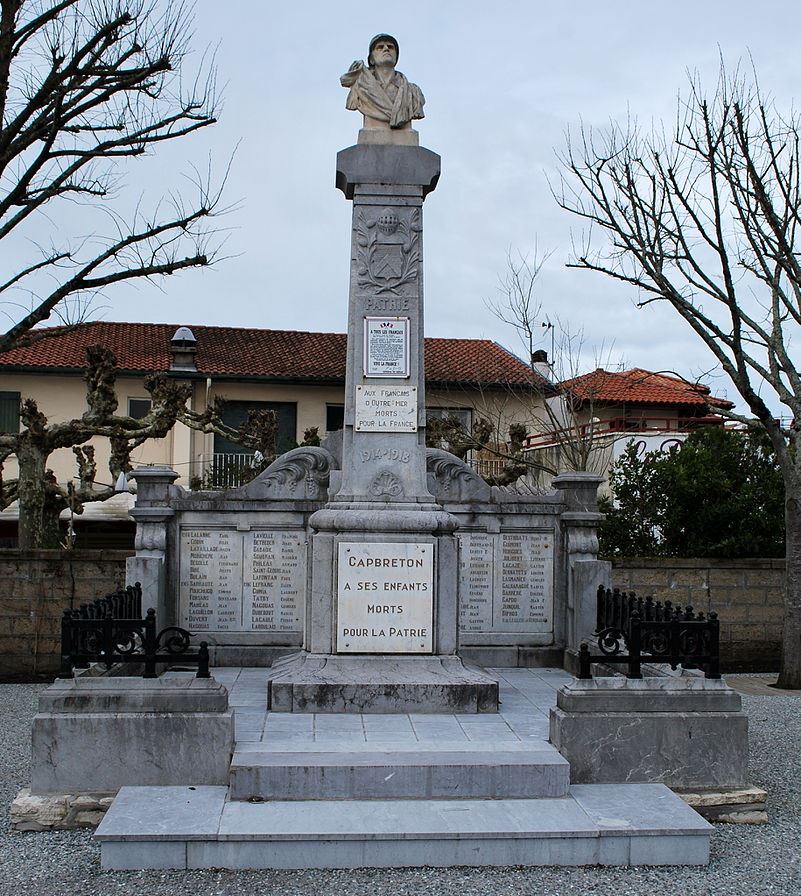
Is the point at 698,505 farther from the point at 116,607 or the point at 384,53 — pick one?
the point at 116,607

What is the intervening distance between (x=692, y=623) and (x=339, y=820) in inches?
102

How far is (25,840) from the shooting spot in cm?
560

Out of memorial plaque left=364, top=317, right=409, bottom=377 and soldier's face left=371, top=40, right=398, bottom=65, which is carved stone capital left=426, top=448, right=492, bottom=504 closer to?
memorial plaque left=364, top=317, right=409, bottom=377

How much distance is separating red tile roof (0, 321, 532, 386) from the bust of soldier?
55.4 ft

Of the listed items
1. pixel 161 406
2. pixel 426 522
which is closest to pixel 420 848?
pixel 426 522

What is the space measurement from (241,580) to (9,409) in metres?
17.9

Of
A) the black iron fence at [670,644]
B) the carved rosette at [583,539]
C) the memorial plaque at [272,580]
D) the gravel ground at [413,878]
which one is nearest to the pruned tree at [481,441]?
the carved rosette at [583,539]

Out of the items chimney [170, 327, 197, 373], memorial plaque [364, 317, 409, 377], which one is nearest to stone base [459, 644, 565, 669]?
memorial plaque [364, 317, 409, 377]

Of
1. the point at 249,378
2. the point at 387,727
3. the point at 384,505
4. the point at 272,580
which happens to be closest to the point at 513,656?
the point at 272,580

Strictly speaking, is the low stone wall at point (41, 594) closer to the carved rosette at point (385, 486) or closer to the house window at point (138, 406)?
the carved rosette at point (385, 486)

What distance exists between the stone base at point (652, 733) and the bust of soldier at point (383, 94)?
14.9 feet

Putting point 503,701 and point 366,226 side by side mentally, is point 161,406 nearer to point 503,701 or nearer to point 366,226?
point 366,226

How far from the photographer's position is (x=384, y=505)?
7.61 meters

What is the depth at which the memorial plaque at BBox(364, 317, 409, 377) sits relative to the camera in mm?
7723
